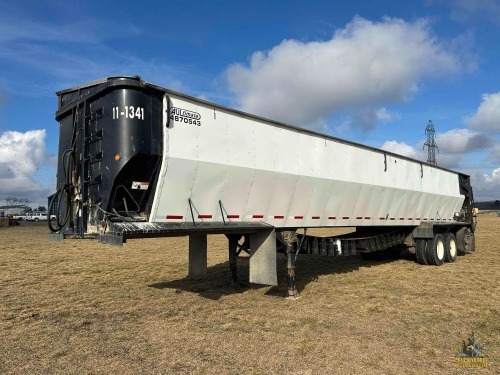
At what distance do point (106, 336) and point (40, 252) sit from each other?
1361 cm

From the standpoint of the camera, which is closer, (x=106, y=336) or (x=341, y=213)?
(x=106, y=336)

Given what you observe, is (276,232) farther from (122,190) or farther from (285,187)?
(122,190)

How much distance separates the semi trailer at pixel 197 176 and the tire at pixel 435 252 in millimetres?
3774

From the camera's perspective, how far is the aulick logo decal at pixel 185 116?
6.81m

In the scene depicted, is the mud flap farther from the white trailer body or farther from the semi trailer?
the white trailer body

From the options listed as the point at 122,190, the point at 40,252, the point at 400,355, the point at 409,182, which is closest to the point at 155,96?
the point at 122,190

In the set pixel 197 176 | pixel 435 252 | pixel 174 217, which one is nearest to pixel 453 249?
pixel 435 252

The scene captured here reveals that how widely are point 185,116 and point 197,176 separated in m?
1.06

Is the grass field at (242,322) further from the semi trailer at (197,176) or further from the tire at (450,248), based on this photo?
the tire at (450,248)

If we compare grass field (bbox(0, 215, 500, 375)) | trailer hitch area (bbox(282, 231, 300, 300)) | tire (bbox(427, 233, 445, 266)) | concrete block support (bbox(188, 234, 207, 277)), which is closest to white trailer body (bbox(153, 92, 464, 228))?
trailer hitch area (bbox(282, 231, 300, 300))

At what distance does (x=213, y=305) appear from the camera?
8438 millimetres

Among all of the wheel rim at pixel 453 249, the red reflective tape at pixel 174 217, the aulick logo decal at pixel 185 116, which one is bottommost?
the wheel rim at pixel 453 249

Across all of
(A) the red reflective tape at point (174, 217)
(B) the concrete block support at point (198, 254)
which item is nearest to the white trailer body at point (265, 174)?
(A) the red reflective tape at point (174, 217)

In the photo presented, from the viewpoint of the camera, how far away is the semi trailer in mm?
6477
